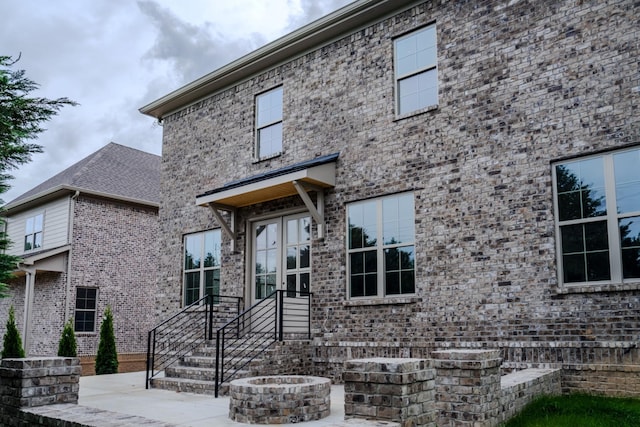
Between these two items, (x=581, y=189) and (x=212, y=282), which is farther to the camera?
(x=212, y=282)

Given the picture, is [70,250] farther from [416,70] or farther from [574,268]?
[574,268]

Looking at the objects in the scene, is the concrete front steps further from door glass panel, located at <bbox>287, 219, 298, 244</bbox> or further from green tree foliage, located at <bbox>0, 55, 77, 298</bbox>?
green tree foliage, located at <bbox>0, 55, 77, 298</bbox>

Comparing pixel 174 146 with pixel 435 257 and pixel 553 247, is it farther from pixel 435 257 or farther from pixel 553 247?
pixel 553 247

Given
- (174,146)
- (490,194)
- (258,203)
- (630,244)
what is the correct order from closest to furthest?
1. (630,244)
2. (490,194)
3. (258,203)
4. (174,146)

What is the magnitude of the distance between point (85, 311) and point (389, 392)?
18.1 m

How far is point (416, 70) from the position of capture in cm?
1065

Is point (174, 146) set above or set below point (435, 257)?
above

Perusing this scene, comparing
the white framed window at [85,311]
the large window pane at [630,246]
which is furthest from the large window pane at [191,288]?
the large window pane at [630,246]

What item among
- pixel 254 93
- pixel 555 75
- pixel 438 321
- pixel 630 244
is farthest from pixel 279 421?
pixel 254 93

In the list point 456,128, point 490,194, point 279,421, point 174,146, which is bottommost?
point 279,421

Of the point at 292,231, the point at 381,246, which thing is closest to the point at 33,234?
the point at 292,231

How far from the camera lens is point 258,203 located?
12.9 metres

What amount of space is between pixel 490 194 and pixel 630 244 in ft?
7.04

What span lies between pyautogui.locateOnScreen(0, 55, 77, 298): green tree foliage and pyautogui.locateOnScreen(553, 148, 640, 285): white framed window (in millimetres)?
8369
